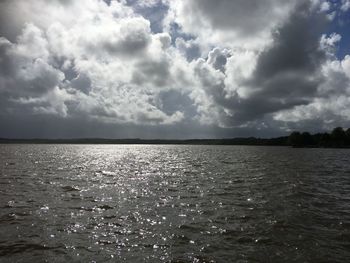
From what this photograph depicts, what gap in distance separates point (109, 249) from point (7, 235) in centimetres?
587

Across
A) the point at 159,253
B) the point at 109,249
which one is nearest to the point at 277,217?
the point at 159,253

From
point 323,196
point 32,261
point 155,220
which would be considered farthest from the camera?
point 323,196

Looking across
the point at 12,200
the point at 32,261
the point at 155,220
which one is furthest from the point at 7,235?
the point at 12,200

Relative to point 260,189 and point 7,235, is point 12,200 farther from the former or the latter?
point 260,189

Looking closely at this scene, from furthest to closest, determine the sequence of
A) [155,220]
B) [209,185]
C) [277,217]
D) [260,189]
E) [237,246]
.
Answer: [209,185]
[260,189]
[277,217]
[155,220]
[237,246]

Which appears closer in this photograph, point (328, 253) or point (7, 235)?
point (328, 253)

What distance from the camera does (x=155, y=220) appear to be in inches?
769

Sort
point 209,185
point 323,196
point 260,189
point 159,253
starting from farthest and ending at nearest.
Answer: point 209,185
point 260,189
point 323,196
point 159,253

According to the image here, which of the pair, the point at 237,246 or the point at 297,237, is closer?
the point at 237,246

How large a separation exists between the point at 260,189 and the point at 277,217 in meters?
11.9

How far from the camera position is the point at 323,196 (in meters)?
29.3

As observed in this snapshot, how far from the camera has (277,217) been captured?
69.2ft

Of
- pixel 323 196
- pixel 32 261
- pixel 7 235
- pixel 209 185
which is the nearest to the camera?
pixel 32 261

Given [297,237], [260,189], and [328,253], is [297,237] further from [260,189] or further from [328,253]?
[260,189]
